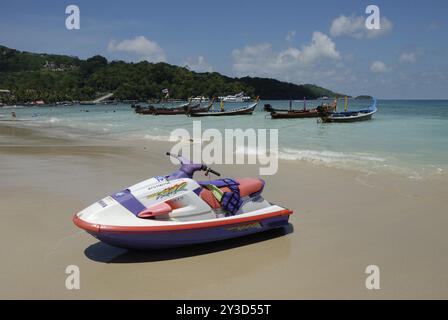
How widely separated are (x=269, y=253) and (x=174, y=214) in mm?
1339

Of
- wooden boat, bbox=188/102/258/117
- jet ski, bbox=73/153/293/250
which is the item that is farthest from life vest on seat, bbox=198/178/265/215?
wooden boat, bbox=188/102/258/117

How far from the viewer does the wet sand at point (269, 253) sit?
4.21 metres

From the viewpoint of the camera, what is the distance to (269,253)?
5.17m

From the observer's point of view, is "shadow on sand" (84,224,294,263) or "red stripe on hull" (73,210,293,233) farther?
"shadow on sand" (84,224,294,263)

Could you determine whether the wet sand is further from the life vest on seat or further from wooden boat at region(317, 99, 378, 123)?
wooden boat at region(317, 99, 378, 123)

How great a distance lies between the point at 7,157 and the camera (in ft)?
44.5

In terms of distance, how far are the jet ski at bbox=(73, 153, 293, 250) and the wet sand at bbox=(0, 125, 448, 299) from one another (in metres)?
0.27

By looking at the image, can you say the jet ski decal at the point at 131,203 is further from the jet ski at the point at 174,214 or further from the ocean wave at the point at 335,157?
the ocean wave at the point at 335,157

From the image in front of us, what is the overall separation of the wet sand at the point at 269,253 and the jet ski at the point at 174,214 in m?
0.27

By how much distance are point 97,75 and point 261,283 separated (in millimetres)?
167673

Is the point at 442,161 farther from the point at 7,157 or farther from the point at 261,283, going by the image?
the point at 7,157

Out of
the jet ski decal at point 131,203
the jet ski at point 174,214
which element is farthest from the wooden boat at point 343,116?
the jet ski decal at point 131,203

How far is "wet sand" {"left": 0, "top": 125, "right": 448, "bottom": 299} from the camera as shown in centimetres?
421
